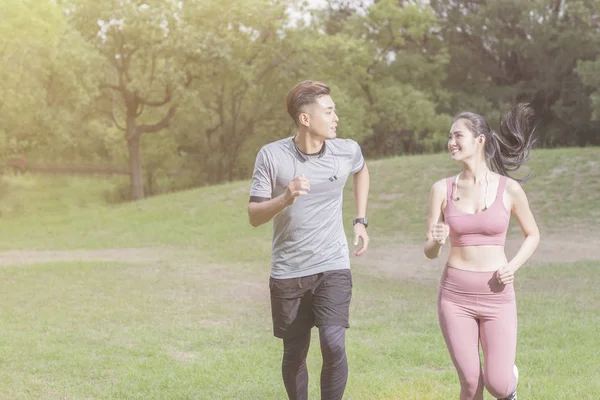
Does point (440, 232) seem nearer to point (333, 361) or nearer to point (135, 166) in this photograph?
point (333, 361)

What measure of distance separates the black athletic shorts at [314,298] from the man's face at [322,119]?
899 mm

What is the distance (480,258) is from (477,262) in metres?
0.03

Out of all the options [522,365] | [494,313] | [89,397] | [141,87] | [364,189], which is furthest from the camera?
[141,87]

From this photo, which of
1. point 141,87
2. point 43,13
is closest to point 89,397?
point 43,13

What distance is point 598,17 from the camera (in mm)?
41500

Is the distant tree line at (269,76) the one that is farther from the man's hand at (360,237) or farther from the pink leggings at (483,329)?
the pink leggings at (483,329)

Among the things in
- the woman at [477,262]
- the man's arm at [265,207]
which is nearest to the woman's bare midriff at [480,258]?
the woman at [477,262]

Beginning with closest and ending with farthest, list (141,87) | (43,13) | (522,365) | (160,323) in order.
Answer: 1. (522,365)
2. (160,323)
3. (43,13)
4. (141,87)

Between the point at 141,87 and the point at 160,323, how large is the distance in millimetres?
28954

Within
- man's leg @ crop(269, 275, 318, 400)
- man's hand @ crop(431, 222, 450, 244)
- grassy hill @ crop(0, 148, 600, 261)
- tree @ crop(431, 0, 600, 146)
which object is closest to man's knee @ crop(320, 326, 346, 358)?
man's leg @ crop(269, 275, 318, 400)

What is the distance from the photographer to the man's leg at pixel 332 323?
558cm

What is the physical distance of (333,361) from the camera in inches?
221

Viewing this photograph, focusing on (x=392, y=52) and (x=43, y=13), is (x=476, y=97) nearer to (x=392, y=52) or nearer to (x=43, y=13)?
(x=392, y=52)

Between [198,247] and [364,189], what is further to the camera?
[198,247]
